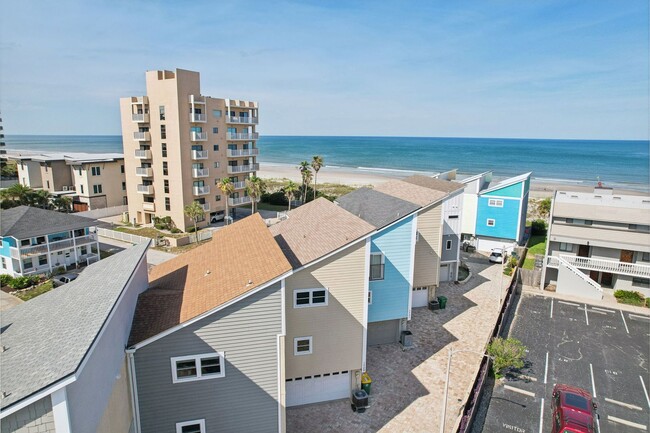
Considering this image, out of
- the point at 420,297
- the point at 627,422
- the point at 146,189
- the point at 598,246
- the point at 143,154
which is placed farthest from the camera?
the point at 146,189

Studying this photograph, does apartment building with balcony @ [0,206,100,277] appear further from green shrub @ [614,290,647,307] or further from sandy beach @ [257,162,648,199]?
sandy beach @ [257,162,648,199]

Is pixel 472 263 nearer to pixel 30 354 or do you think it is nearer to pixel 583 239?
pixel 583 239

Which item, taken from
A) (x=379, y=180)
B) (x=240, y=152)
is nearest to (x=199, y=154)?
(x=240, y=152)

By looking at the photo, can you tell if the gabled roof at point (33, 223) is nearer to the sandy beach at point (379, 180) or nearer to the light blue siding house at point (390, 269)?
the light blue siding house at point (390, 269)

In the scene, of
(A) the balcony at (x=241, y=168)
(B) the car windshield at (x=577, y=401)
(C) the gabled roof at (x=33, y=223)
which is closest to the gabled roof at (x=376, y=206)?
(B) the car windshield at (x=577, y=401)

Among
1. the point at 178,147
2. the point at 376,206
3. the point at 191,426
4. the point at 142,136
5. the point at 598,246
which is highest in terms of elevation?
the point at 142,136

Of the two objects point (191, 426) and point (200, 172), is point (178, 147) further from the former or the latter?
point (191, 426)
